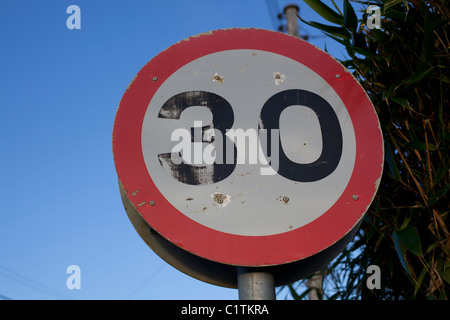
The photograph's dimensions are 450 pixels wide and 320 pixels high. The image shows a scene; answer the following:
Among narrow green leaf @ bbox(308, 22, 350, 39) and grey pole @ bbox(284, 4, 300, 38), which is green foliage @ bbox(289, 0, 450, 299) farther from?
grey pole @ bbox(284, 4, 300, 38)

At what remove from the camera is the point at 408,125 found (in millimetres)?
2096

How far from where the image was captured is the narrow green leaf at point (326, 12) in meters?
2.23

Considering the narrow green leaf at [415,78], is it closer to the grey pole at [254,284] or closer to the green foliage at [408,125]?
the green foliage at [408,125]

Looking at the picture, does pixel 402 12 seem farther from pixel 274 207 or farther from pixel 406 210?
pixel 274 207

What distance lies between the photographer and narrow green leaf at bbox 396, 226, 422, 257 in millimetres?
1837

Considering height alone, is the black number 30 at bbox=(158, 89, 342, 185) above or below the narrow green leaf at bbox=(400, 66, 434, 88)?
below

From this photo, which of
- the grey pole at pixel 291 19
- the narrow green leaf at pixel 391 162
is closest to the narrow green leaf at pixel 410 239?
the narrow green leaf at pixel 391 162

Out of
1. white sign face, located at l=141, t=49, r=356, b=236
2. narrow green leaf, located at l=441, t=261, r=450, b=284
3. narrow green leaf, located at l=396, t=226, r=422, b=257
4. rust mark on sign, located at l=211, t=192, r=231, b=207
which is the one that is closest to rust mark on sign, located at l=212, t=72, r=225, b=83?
white sign face, located at l=141, t=49, r=356, b=236

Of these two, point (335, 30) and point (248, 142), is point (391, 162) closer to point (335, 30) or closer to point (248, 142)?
point (335, 30)

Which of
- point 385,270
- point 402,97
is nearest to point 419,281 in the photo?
point 385,270

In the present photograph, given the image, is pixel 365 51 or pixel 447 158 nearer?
pixel 447 158

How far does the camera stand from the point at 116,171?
1424mm

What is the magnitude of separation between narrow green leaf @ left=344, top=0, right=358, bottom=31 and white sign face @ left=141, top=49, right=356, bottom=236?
1.87ft
